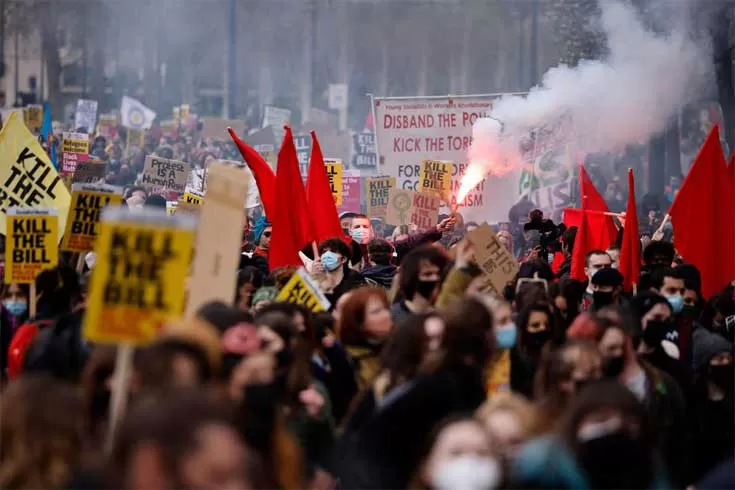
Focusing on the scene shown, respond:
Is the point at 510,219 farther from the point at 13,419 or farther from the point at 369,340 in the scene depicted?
the point at 13,419

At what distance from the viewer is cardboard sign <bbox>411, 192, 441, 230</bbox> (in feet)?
52.0

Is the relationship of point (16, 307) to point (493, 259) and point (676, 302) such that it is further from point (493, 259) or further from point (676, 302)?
point (676, 302)

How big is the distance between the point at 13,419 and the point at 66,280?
346cm

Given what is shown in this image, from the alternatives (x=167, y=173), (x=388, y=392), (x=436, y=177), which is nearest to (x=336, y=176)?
(x=436, y=177)

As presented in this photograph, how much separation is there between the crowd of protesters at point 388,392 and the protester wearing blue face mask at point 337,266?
0.87 meters

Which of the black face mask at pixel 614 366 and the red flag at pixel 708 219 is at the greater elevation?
the red flag at pixel 708 219

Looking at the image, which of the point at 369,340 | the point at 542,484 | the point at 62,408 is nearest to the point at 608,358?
the point at 369,340

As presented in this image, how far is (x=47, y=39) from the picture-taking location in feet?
193

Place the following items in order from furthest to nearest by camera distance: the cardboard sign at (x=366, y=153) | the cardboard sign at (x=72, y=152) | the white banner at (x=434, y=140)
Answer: the cardboard sign at (x=366, y=153) → the cardboard sign at (x=72, y=152) → the white banner at (x=434, y=140)

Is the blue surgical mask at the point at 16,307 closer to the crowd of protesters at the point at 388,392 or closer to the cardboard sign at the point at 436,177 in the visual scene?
the crowd of protesters at the point at 388,392

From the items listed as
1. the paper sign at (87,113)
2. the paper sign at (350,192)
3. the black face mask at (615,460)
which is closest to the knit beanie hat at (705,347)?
the black face mask at (615,460)

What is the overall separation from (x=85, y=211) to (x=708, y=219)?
4274mm

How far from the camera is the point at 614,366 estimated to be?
7.15 m

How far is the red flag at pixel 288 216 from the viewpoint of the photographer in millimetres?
11477
